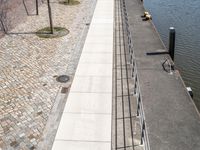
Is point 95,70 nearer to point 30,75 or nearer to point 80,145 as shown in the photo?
point 30,75

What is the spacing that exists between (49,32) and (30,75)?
5898 millimetres

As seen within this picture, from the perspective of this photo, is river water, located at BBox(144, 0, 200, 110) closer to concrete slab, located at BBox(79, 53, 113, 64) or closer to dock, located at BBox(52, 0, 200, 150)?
dock, located at BBox(52, 0, 200, 150)

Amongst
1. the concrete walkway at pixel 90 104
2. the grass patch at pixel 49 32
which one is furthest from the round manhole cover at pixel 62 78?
the grass patch at pixel 49 32

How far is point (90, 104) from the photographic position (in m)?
10.4

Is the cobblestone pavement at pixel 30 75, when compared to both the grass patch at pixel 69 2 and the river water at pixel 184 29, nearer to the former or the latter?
the grass patch at pixel 69 2

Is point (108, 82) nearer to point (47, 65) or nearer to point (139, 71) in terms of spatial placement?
point (139, 71)

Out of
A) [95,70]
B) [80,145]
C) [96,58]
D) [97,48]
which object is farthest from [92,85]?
[97,48]

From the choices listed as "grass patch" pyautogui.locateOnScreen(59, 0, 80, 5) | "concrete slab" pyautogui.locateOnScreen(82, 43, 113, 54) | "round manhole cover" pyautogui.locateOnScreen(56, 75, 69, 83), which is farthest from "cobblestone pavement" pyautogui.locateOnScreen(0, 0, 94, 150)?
"grass patch" pyautogui.locateOnScreen(59, 0, 80, 5)

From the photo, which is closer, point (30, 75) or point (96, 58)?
point (30, 75)

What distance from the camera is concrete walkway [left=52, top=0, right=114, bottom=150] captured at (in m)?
8.64

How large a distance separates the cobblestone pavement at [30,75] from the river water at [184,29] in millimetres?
6604

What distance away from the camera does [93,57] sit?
14.2 metres

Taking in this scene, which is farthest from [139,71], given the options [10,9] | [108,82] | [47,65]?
[10,9]

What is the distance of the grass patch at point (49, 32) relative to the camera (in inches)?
690
